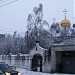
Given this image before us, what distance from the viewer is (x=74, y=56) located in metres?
50.2

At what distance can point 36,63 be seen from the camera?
2076 inches

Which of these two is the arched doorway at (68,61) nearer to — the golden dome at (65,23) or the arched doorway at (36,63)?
the arched doorway at (36,63)

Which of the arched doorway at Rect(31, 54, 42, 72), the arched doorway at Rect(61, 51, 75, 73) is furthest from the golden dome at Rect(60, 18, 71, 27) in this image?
the arched doorway at Rect(31, 54, 42, 72)

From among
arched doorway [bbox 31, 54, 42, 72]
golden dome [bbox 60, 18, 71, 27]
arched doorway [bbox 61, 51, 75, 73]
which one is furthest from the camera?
golden dome [bbox 60, 18, 71, 27]

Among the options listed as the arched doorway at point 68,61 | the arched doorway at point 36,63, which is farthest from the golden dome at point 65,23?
the arched doorway at point 36,63

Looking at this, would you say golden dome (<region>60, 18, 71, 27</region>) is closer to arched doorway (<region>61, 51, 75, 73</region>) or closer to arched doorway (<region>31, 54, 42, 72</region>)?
arched doorway (<region>61, 51, 75, 73</region>)

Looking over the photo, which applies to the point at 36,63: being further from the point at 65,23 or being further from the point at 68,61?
the point at 65,23

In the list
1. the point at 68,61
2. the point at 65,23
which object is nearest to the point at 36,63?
the point at 68,61

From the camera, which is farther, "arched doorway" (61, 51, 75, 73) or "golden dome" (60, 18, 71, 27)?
"golden dome" (60, 18, 71, 27)

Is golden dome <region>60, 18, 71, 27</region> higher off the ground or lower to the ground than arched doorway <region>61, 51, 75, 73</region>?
higher

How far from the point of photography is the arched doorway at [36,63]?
2044 inches

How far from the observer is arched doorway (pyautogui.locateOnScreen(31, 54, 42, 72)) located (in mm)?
51909

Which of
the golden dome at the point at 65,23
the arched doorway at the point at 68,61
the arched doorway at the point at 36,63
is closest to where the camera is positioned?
the arched doorway at the point at 68,61

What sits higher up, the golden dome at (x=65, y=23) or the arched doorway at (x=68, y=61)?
the golden dome at (x=65, y=23)
